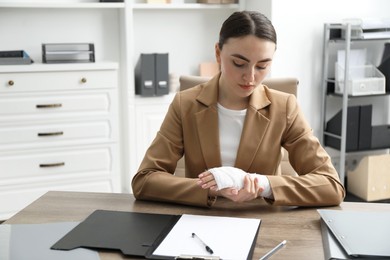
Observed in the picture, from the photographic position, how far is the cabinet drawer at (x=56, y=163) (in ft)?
10.8

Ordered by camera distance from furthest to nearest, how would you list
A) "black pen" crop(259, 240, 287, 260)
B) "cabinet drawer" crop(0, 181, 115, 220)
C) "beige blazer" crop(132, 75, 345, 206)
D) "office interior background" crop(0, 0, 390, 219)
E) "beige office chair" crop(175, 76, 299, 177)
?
"office interior background" crop(0, 0, 390, 219) → "cabinet drawer" crop(0, 181, 115, 220) → "beige office chair" crop(175, 76, 299, 177) → "beige blazer" crop(132, 75, 345, 206) → "black pen" crop(259, 240, 287, 260)

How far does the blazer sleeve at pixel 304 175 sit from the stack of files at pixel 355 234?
0.10 meters

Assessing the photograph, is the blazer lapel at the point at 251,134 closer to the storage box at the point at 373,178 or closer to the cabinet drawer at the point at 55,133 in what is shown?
the cabinet drawer at the point at 55,133

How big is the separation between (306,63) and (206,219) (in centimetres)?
266

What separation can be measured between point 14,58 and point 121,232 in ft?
7.56

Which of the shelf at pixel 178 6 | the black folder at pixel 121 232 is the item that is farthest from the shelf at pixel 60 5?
the black folder at pixel 121 232

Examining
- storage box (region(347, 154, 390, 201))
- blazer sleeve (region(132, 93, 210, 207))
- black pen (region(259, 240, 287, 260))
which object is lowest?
storage box (region(347, 154, 390, 201))

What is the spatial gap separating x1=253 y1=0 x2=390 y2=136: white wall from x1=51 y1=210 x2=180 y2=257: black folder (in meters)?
2.49

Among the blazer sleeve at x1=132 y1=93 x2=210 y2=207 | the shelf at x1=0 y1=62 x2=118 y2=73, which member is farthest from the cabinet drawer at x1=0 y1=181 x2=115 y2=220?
the blazer sleeve at x1=132 y1=93 x2=210 y2=207

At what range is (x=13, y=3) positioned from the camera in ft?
10.9

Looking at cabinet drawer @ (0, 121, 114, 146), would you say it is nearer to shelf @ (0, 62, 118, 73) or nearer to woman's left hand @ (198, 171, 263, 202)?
shelf @ (0, 62, 118, 73)

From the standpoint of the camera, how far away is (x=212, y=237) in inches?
47.9

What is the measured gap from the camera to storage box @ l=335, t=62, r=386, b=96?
3660 millimetres

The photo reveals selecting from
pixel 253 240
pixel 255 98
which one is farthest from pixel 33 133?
pixel 253 240
